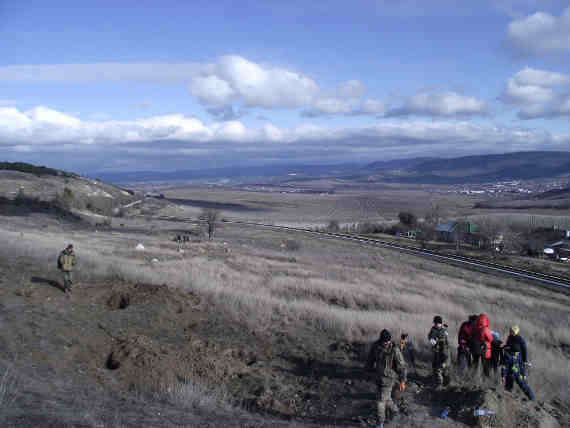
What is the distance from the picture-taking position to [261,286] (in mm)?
18938

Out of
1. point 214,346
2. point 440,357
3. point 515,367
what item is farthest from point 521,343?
point 214,346

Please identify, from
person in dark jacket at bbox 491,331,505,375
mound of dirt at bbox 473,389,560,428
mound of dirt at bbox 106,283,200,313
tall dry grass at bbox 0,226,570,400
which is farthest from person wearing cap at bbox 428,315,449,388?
mound of dirt at bbox 106,283,200,313

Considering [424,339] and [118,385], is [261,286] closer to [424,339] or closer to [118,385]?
[424,339]

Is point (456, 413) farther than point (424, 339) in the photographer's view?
No

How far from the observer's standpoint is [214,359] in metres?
10.6

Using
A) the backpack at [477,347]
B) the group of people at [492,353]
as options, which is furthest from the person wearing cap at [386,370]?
the group of people at [492,353]

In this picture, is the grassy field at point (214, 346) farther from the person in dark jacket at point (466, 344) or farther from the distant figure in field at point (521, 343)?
the distant figure in field at point (521, 343)

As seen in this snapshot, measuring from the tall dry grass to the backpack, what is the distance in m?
1.35

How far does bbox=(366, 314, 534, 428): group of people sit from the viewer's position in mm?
8016

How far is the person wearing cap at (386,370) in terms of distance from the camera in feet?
25.9

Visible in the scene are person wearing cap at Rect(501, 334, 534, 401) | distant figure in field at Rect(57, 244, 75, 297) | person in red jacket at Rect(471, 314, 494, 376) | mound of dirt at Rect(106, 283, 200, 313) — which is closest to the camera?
person wearing cap at Rect(501, 334, 534, 401)

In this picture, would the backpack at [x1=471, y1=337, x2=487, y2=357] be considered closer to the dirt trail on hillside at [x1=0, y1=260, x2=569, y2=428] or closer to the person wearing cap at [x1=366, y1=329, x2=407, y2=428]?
the dirt trail on hillside at [x1=0, y1=260, x2=569, y2=428]

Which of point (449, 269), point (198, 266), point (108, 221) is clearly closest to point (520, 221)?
point (449, 269)

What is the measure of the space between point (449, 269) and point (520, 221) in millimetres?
69197
